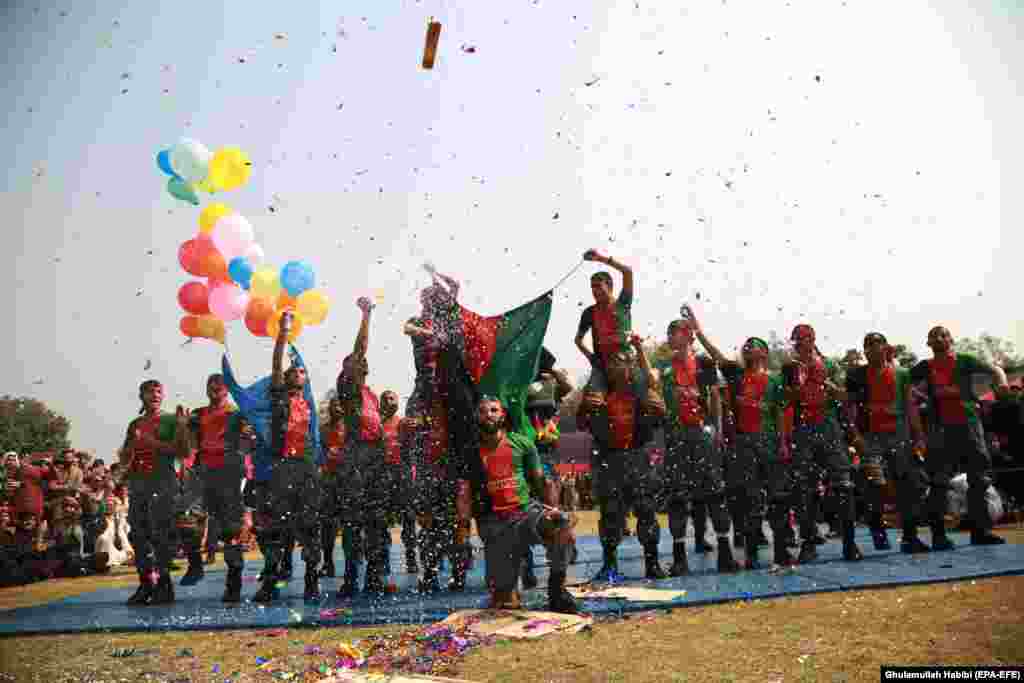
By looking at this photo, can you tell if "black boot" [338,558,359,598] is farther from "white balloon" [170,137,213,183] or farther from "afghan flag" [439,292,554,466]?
"white balloon" [170,137,213,183]

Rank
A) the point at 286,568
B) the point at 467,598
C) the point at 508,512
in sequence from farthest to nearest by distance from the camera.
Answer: the point at 286,568 < the point at 467,598 < the point at 508,512

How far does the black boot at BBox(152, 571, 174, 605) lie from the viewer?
26.3 feet

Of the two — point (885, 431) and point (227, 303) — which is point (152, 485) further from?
point (885, 431)

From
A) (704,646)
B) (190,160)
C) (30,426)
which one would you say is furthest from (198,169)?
(30,426)

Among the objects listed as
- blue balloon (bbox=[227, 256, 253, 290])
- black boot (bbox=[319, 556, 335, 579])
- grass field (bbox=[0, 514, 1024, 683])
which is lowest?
grass field (bbox=[0, 514, 1024, 683])

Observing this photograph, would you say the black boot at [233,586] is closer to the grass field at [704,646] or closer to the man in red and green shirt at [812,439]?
the grass field at [704,646]

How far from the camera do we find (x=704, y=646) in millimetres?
4887

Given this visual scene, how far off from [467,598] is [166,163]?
20.4 ft

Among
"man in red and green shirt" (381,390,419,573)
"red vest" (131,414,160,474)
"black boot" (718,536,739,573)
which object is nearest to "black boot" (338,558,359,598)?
"man in red and green shirt" (381,390,419,573)

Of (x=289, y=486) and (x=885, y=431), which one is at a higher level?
(x=885, y=431)

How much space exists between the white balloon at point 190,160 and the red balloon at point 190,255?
2.68ft

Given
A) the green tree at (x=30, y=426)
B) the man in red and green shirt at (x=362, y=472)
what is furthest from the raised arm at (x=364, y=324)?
the green tree at (x=30, y=426)

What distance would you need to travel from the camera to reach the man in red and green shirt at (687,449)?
7578 mm

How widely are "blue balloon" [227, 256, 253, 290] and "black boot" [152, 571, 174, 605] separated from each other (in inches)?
142
